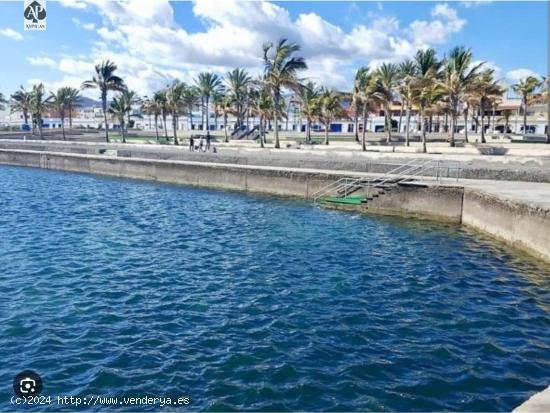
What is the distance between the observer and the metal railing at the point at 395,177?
30.1 m

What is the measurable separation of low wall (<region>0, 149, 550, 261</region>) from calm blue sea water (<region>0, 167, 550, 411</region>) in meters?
1.27

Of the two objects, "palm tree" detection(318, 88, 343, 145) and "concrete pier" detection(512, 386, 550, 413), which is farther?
"palm tree" detection(318, 88, 343, 145)

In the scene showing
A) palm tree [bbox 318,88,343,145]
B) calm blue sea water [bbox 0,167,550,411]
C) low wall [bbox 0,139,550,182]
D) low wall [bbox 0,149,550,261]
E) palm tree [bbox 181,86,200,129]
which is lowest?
calm blue sea water [bbox 0,167,550,411]

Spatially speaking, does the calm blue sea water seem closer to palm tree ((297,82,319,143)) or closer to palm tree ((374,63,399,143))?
palm tree ((374,63,399,143))

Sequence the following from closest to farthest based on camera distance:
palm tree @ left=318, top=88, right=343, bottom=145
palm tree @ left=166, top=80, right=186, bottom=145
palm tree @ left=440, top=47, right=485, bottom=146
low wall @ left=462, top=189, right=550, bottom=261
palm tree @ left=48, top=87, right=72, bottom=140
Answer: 1. low wall @ left=462, top=189, right=550, bottom=261
2. palm tree @ left=440, top=47, right=485, bottom=146
3. palm tree @ left=318, top=88, right=343, bottom=145
4. palm tree @ left=166, top=80, right=186, bottom=145
5. palm tree @ left=48, top=87, right=72, bottom=140

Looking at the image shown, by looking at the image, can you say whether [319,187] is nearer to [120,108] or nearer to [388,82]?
[388,82]

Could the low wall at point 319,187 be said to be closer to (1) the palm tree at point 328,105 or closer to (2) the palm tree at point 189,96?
(1) the palm tree at point 328,105

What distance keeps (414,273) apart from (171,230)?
11966mm

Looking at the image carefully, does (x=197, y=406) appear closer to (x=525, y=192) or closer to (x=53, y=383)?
(x=53, y=383)

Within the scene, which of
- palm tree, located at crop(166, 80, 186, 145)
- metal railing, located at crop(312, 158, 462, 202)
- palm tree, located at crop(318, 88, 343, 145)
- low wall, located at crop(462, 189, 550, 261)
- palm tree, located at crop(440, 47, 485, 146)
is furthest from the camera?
palm tree, located at crop(166, 80, 186, 145)

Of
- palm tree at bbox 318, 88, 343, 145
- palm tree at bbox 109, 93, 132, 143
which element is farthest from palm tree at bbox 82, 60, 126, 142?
palm tree at bbox 318, 88, 343, 145

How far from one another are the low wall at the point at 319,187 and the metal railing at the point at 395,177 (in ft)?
2.40

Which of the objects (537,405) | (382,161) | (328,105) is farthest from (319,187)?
(328,105)

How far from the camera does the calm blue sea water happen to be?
9516mm
